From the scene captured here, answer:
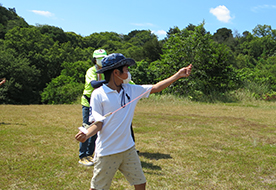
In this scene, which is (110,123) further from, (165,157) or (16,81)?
(16,81)

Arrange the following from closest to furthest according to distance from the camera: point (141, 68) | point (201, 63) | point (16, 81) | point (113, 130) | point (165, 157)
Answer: point (113, 130) < point (165, 157) < point (201, 63) < point (141, 68) < point (16, 81)

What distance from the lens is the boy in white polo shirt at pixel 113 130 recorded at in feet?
7.65

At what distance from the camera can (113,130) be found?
2.34m

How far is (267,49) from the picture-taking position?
2549 inches

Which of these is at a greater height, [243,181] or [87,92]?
[87,92]

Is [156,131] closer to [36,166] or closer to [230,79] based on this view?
[36,166]

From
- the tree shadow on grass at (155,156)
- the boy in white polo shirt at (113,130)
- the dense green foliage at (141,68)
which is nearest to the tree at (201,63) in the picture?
the dense green foliage at (141,68)

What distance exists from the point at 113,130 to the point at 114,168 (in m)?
0.37

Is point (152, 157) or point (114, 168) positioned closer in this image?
point (114, 168)

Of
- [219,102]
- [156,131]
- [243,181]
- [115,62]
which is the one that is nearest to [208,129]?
[156,131]

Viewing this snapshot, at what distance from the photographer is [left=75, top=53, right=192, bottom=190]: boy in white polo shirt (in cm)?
233

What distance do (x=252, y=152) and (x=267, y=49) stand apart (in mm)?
Result: 68573

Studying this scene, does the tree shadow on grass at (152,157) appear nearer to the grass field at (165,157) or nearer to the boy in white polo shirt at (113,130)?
the grass field at (165,157)

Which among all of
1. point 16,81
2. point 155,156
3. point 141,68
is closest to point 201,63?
point 141,68
